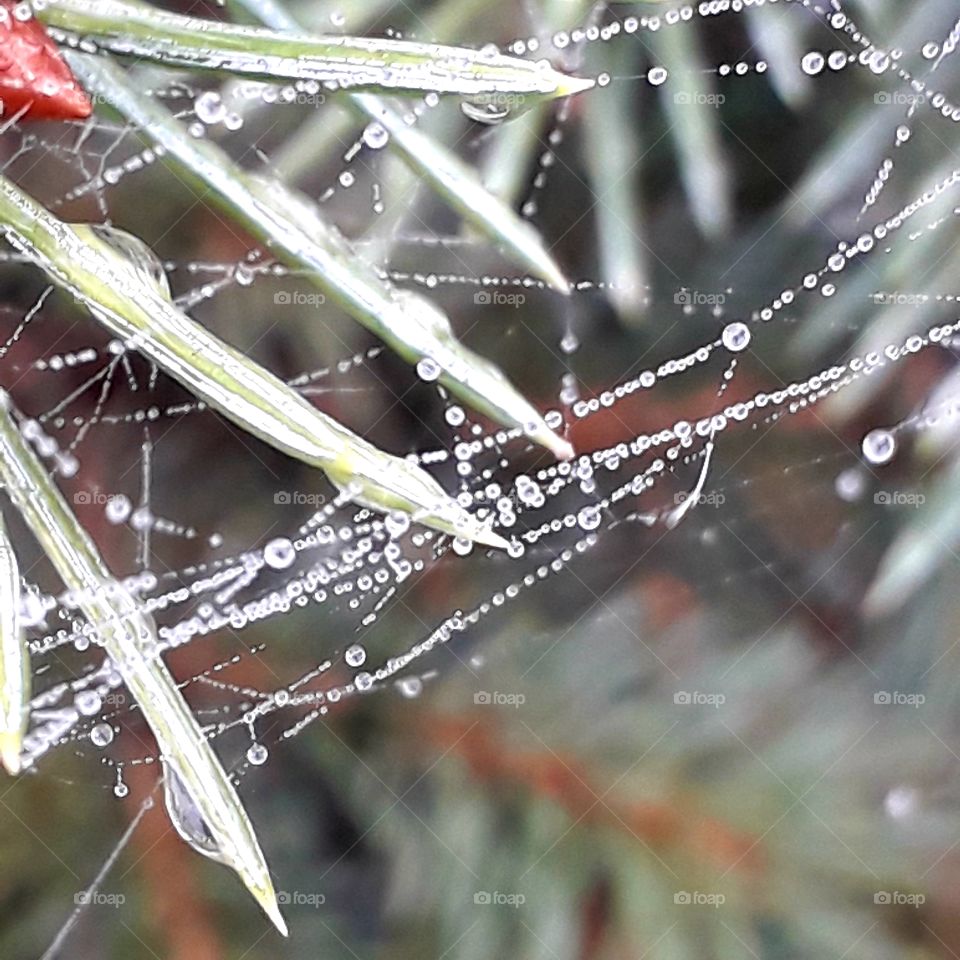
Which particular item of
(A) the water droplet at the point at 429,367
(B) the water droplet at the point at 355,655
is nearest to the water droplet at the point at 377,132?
(A) the water droplet at the point at 429,367

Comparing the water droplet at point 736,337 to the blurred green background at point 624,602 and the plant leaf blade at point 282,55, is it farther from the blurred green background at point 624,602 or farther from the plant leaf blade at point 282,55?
the plant leaf blade at point 282,55

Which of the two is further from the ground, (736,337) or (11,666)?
(736,337)

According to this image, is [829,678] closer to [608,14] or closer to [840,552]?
[840,552]

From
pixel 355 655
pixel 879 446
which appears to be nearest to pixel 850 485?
pixel 879 446

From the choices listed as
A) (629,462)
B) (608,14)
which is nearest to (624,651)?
(629,462)

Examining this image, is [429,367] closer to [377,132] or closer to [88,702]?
[377,132]
